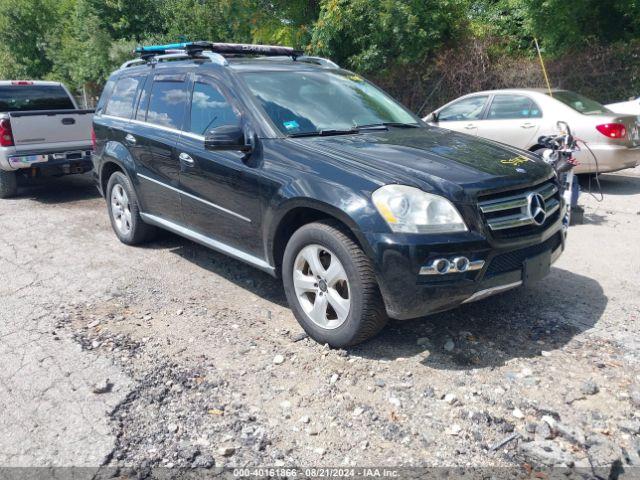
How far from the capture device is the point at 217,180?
4.52 metres

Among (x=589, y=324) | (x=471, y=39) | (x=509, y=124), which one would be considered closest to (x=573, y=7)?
(x=471, y=39)

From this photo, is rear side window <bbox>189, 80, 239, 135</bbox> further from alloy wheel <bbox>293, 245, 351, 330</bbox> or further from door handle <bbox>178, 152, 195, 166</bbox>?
alloy wheel <bbox>293, 245, 351, 330</bbox>

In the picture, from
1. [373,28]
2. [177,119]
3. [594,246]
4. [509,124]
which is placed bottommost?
[594,246]

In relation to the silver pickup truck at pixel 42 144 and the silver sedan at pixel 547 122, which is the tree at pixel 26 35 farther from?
the silver sedan at pixel 547 122

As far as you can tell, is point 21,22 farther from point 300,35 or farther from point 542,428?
point 542,428

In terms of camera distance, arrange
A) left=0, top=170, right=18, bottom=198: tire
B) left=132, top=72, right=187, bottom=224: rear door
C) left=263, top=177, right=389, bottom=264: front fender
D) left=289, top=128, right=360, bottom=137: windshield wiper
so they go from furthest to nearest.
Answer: left=0, top=170, right=18, bottom=198: tire, left=132, top=72, right=187, bottom=224: rear door, left=289, top=128, right=360, bottom=137: windshield wiper, left=263, top=177, right=389, bottom=264: front fender

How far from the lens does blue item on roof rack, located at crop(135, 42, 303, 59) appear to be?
5332 millimetres

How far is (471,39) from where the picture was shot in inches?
557

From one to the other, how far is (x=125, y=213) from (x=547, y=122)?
6.17 m

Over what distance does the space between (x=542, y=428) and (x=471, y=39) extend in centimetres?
1285

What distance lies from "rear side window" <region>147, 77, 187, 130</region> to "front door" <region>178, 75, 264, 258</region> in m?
0.16

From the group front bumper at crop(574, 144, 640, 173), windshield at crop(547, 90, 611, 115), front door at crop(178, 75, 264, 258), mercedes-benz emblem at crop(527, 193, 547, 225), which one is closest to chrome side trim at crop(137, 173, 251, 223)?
front door at crop(178, 75, 264, 258)

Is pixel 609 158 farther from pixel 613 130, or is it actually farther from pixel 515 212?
→ pixel 515 212

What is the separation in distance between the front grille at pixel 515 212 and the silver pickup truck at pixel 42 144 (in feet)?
23.4
